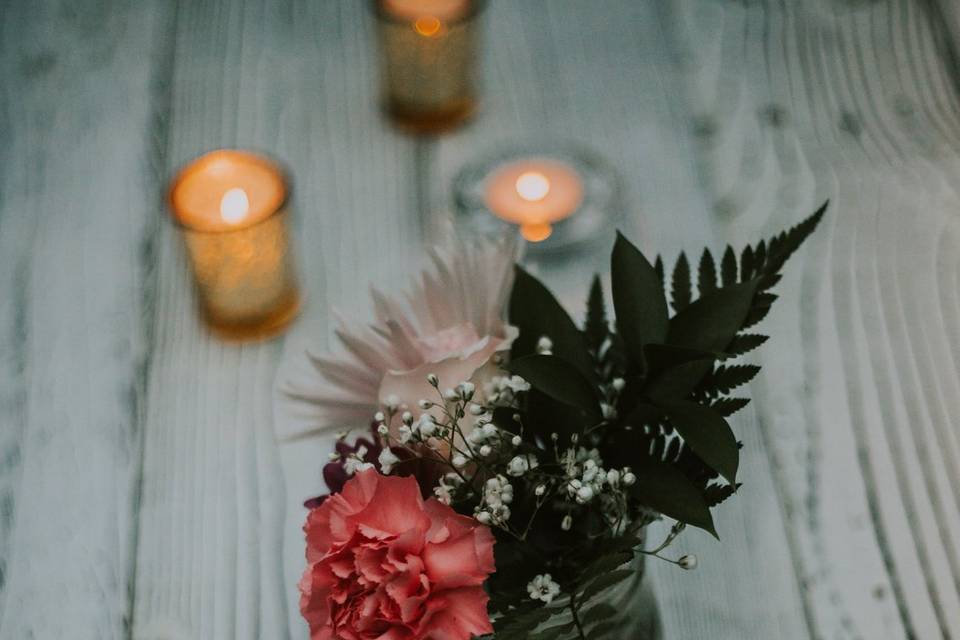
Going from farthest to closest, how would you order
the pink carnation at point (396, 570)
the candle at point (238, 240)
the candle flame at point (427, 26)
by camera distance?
1. the candle flame at point (427, 26)
2. the candle at point (238, 240)
3. the pink carnation at point (396, 570)

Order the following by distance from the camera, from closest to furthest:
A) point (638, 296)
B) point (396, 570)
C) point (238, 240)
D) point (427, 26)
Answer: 1. point (396, 570)
2. point (638, 296)
3. point (238, 240)
4. point (427, 26)

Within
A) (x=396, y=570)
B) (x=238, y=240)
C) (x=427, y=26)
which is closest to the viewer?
(x=396, y=570)

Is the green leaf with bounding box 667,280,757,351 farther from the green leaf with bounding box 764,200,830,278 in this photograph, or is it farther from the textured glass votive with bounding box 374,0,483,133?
the textured glass votive with bounding box 374,0,483,133

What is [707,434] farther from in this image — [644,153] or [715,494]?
[644,153]

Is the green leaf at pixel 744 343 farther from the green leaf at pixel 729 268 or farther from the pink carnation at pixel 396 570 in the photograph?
the pink carnation at pixel 396 570

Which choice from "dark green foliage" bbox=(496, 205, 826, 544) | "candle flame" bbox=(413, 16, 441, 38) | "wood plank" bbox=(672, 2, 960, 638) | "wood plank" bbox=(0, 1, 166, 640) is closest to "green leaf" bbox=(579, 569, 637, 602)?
"dark green foliage" bbox=(496, 205, 826, 544)

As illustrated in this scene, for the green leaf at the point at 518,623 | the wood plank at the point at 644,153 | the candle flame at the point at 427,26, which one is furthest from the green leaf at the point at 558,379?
the candle flame at the point at 427,26

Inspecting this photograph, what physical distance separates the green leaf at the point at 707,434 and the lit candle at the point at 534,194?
0.38m

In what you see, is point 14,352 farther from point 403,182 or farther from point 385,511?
point 385,511

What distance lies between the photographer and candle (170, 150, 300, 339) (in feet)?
2.71

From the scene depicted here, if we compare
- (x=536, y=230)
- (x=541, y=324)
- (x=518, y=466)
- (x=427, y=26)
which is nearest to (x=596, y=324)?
(x=541, y=324)

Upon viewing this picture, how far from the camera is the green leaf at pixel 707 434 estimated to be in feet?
1.68

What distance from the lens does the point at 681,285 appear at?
600 millimetres

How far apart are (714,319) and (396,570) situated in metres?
0.21
